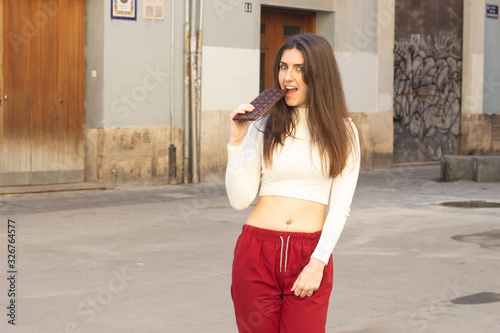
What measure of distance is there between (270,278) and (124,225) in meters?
6.65

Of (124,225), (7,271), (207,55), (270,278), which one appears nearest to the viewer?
(270,278)

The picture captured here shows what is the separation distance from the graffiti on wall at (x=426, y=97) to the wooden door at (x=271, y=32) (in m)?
2.72

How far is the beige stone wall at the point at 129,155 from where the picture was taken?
43.5 feet

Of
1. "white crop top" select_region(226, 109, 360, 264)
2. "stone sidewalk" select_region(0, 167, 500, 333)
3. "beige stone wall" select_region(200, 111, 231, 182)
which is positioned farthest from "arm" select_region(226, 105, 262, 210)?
"beige stone wall" select_region(200, 111, 231, 182)

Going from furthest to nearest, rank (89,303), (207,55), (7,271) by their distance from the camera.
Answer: (207,55) → (7,271) → (89,303)

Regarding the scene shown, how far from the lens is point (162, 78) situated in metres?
14.0

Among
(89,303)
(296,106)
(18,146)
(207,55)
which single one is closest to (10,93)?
(18,146)

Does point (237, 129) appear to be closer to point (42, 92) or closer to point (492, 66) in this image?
point (42, 92)

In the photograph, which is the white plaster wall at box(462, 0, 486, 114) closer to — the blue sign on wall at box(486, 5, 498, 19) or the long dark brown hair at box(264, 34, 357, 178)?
the blue sign on wall at box(486, 5, 498, 19)

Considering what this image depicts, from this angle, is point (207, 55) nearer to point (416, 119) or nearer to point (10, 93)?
point (10, 93)

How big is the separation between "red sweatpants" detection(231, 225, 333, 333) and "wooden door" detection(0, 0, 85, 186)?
9.99 meters

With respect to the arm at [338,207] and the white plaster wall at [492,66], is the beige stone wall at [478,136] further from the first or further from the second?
the arm at [338,207]

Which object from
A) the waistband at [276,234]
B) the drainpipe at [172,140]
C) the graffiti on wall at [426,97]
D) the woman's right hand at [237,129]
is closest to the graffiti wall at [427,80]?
the graffiti on wall at [426,97]

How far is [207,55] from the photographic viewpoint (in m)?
14.5
